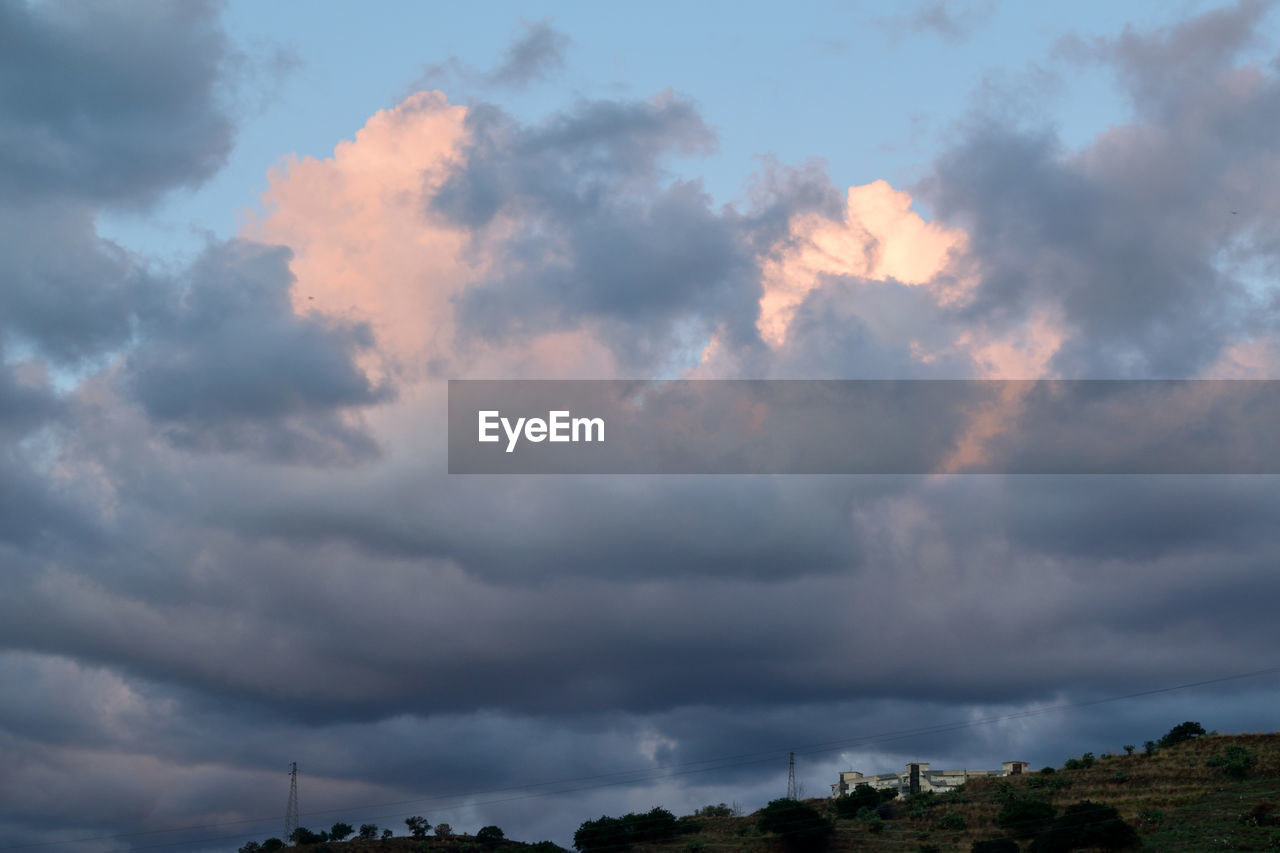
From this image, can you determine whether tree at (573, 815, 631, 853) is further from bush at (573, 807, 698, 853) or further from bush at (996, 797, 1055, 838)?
bush at (996, 797, 1055, 838)

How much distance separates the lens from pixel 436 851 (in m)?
195

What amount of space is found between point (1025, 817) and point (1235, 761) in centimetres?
3092

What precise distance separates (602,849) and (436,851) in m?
26.5

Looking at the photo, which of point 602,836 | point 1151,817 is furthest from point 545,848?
point 1151,817

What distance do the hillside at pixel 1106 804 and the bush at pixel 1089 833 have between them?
3.27 meters

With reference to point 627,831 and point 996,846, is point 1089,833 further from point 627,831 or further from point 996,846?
point 627,831

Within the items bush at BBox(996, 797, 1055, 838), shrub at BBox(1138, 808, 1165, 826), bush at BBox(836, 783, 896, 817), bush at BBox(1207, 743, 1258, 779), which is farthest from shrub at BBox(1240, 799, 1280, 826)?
bush at BBox(836, 783, 896, 817)

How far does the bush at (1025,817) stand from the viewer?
506ft

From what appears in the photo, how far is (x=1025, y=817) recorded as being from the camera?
157250 millimetres

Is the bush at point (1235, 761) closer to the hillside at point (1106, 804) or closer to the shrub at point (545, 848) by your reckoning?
the hillside at point (1106, 804)

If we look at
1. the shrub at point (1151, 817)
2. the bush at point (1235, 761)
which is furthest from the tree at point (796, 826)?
the bush at point (1235, 761)

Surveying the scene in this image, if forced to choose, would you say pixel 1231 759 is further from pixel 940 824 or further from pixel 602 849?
pixel 602 849

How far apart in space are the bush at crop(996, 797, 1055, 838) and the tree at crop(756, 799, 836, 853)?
22.0 meters

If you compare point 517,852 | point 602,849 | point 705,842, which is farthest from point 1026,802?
point 517,852
